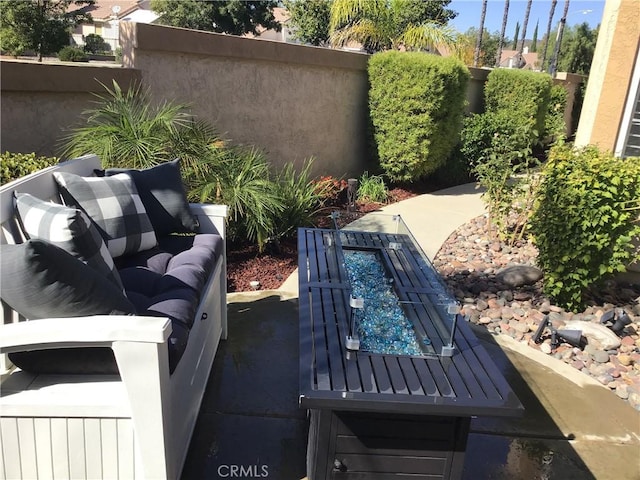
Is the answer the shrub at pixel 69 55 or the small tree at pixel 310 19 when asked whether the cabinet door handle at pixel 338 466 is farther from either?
the small tree at pixel 310 19

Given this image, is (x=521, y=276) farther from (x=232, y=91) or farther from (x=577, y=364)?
(x=232, y=91)

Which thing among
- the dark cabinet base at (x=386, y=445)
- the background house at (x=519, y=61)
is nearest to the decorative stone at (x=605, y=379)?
the dark cabinet base at (x=386, y=445)

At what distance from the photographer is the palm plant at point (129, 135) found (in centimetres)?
399

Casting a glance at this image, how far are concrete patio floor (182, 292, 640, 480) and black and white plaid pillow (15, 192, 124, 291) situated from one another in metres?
0.94

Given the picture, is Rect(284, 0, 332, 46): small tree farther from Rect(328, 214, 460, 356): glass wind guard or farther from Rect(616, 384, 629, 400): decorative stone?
Rect(616, 384, 629, 400): decorative stone

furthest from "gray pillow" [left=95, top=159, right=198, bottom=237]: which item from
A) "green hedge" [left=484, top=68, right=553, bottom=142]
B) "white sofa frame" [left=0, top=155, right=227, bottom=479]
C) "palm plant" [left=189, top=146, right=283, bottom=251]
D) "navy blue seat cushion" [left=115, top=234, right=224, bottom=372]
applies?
"green hedge" [left=484, top=68, right=553, bottom=142]

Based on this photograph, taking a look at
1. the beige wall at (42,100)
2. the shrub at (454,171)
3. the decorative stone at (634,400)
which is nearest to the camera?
the decorative stone at (634,400)

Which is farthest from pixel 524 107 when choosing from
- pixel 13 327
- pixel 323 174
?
pixel 13 327

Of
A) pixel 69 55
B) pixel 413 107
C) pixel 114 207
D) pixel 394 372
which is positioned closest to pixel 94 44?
pixel 69 55

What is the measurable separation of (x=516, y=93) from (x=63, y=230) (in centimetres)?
1121

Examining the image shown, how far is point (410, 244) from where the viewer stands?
129 inches

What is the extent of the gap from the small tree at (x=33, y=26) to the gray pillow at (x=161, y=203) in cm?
972

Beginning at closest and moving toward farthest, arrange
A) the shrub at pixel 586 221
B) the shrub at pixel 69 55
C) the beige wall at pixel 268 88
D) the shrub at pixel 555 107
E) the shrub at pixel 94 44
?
1. the shrub at pixel 586 221
2. the beige wall at pixel 268 88
3. the shrub at pixel 555 107
4. the shrub at pixel 69 55
5. the shrub at pixel 94 44

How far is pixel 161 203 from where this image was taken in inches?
128
